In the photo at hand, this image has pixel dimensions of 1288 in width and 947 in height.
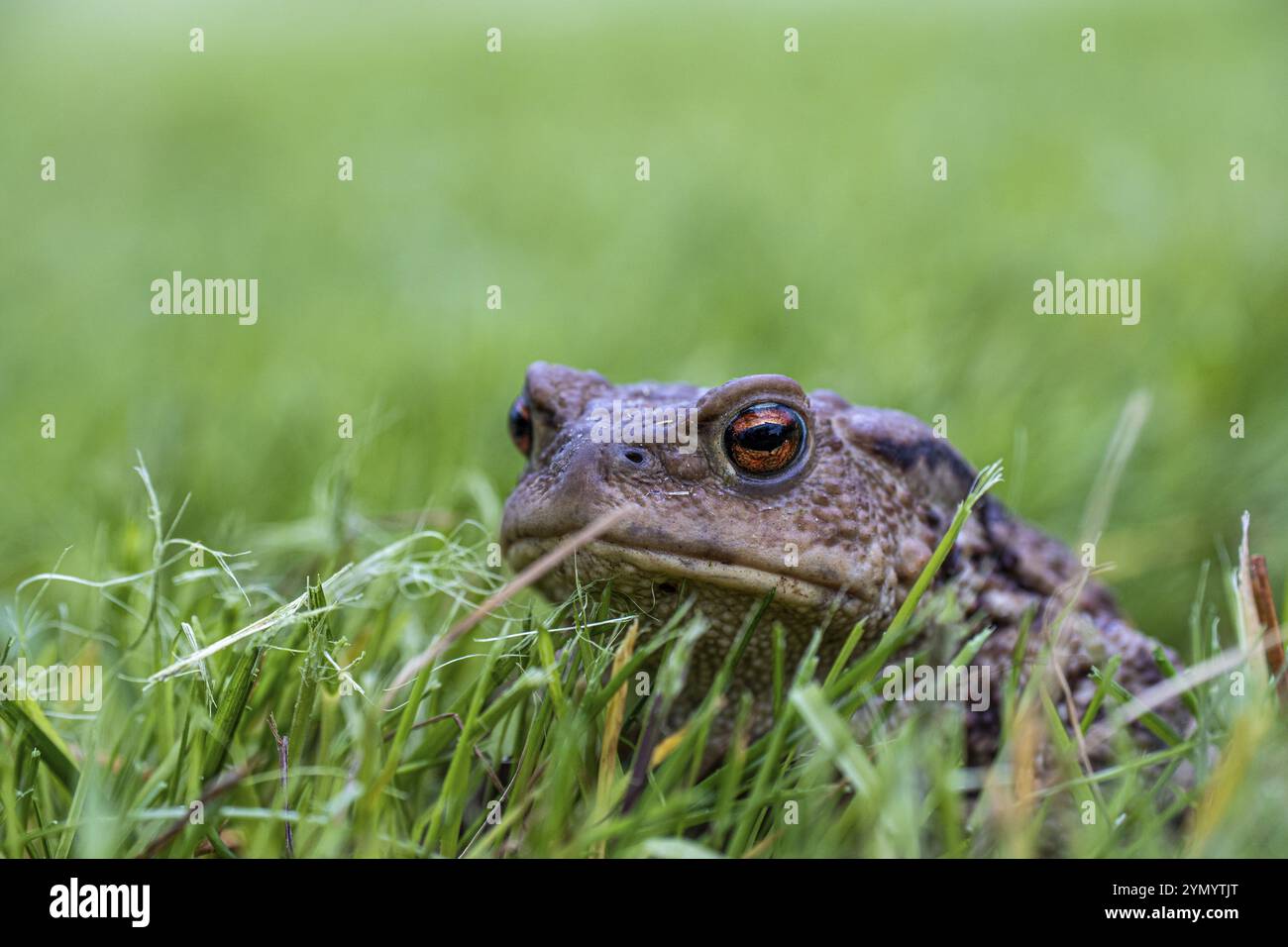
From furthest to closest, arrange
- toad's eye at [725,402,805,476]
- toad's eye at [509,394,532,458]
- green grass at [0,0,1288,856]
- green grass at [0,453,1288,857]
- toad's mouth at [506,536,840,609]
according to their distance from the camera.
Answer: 1. toad's eye at [509,394,532,458]
2. toad's eye at [725,402,805,476]
3. toad's mouth at [506,536,840,609]
4. green grass at [0,0,1288,856]
5. green grass at [0,453,1288,857]

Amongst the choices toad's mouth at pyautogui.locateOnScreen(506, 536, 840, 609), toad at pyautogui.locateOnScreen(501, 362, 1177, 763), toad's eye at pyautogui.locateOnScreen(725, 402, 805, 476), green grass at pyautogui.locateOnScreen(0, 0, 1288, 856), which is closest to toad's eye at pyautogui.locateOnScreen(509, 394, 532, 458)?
toad at pyautogui.locateOnScreen(501, 362, 1177, 763)

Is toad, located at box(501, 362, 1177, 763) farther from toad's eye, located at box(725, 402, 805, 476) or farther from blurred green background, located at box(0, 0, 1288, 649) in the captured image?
blurred green background, located at box(0, 0, 1288, 649)

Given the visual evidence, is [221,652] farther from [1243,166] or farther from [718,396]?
[1243,166]

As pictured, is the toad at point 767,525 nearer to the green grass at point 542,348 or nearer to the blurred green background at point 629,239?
the green grass at point 542,348

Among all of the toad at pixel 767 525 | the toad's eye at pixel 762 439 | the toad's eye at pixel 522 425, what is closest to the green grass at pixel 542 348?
the toad at pixel 767 525

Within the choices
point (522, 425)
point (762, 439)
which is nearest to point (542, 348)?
point (522, 425)

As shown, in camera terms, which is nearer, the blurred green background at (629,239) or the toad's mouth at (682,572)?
the toad's mouth at (682,572)

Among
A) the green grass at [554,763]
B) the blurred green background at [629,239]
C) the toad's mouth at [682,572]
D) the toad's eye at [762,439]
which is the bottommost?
the green grass at [554,763]
